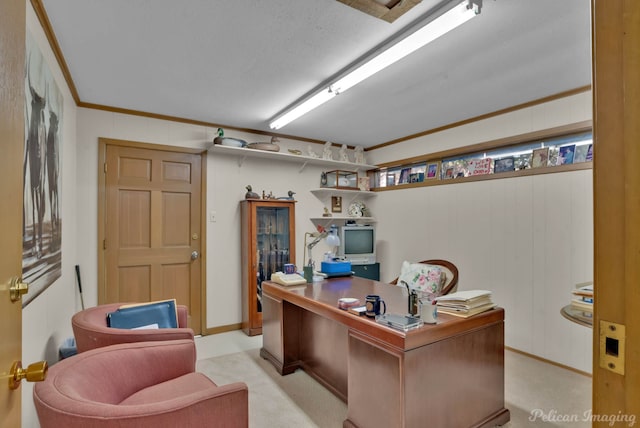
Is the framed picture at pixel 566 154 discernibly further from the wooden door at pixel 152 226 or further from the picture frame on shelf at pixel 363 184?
the wooden door at pixel 152 226

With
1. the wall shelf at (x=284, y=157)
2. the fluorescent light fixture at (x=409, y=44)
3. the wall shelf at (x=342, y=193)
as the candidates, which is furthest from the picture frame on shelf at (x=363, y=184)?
the fluorescent light fixture at (x=409, y=44)

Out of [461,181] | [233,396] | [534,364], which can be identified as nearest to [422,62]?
[461,181]

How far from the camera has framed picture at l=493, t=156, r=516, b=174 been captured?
131 inches

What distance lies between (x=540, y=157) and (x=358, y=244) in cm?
237

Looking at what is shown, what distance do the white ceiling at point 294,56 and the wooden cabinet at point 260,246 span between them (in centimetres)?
115

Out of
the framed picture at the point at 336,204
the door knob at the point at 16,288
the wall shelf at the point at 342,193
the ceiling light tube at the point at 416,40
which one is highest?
the ceiling light tube at the point at 416,40

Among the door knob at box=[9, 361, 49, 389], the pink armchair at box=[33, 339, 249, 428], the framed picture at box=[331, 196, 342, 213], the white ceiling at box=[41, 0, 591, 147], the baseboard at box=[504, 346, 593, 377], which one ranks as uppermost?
the white ceiling at box=[41, 0, 591, 147]

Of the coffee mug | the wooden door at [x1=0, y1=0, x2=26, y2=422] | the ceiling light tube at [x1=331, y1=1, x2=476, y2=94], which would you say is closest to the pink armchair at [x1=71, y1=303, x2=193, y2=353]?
the wooden door at [x1=0, y1=0, x2=26, y2=422]

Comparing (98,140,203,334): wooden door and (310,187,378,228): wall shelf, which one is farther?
(310,187,378,228): wall shelf

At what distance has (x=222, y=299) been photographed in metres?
3.83

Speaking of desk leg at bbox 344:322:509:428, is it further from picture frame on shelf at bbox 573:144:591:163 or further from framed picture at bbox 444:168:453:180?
framed picture at bbox 444:168:453:180

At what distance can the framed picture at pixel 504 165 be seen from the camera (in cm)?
333

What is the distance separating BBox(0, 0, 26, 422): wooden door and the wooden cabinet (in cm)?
290

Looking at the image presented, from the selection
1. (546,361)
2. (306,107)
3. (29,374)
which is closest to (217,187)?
(306,107)
